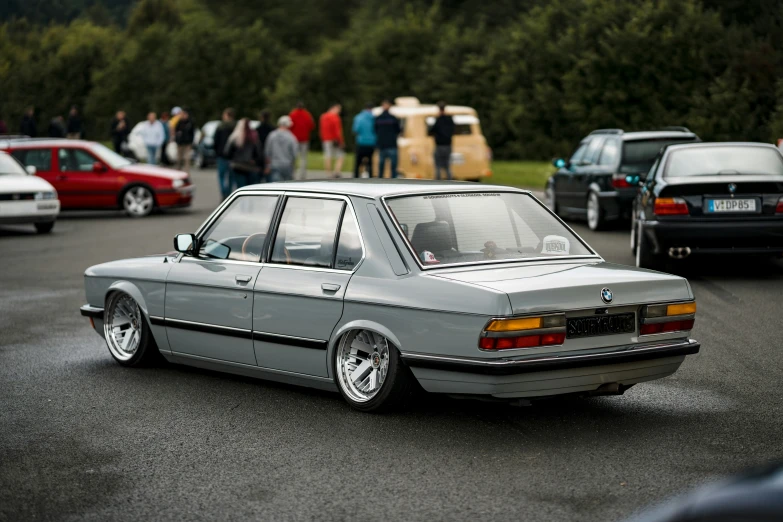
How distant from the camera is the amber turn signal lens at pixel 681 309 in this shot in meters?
6.68

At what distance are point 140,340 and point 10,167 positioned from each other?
14234 mm

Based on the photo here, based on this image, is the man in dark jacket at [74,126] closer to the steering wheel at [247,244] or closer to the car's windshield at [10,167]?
the car's windshield at [10,167]

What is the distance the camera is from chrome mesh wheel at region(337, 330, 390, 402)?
6.80 metres

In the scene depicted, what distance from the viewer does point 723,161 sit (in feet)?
45.0

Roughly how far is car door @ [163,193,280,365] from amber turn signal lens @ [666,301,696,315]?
246 cm

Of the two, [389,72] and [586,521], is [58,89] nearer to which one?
[389,72]

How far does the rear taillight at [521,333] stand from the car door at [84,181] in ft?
61.4

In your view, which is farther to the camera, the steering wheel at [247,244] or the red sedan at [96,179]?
the red sedan at [96,179]

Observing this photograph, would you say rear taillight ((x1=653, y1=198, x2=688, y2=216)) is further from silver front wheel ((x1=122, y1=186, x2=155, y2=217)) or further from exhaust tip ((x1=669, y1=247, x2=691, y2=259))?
silver front wheel ((x1=122, y1=186, x2=155, y2=217))

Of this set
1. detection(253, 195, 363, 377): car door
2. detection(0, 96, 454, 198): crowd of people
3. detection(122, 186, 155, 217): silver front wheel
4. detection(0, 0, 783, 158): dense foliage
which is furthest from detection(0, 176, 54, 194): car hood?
detection(0, 0, 783, 158): dense foliage

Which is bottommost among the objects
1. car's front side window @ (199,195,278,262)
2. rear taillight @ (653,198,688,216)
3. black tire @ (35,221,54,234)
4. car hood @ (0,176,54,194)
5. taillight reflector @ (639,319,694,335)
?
black tire @ (35,221,54,234)

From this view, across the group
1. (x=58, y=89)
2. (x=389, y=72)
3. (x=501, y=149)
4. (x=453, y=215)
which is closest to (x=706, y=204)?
(x=453, y=215)

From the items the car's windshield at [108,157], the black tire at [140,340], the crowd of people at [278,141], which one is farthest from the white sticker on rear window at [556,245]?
the car's windshield at [108,157]

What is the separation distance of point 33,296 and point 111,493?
7.73 m
